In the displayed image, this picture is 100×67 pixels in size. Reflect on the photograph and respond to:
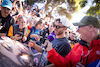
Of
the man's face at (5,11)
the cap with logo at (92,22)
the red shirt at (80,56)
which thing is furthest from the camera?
the man's face at (5,11)

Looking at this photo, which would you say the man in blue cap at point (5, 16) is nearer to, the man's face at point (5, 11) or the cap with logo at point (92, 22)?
the man's face at point (5, 11)

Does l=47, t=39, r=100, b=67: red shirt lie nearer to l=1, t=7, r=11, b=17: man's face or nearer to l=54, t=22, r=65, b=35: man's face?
l=54, t=22, r=65, b=35: man's face

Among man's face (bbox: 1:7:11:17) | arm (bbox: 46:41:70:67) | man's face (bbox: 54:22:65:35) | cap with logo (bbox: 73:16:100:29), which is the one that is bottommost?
arm (bbox: 46:41:70:67)

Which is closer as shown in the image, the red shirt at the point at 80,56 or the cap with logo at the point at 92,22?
the red shirt at the point at 80,56

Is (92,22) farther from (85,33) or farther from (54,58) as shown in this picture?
(54,58)

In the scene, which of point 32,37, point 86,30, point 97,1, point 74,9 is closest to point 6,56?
point 86,30

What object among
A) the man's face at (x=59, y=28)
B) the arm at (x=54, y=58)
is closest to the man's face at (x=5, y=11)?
the man's face at (x=59, y=28)

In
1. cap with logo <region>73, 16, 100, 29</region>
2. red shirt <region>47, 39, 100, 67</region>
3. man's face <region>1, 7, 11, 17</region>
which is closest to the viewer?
red shirt <region>47, 39, 100, 67</region>

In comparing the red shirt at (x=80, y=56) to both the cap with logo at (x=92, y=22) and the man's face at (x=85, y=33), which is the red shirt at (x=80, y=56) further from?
the cap with logo at (x=92, y=22)

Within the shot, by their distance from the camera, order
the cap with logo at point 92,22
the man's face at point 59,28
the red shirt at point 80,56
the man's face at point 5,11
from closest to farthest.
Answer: the red shirt at point 80,56 < the cap with logo at point 92,22 < the man's face at point 59,28 < the man's face at point 5,11

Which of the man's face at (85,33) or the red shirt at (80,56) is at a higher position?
the man's face at (85,33)

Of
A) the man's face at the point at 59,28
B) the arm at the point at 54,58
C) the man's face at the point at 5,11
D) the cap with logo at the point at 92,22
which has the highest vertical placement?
the man's face at the point at 5,11

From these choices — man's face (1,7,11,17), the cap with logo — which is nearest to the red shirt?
the cap with logo

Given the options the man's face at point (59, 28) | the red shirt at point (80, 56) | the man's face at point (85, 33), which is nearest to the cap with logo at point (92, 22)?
the man's face at point (85, 33)
